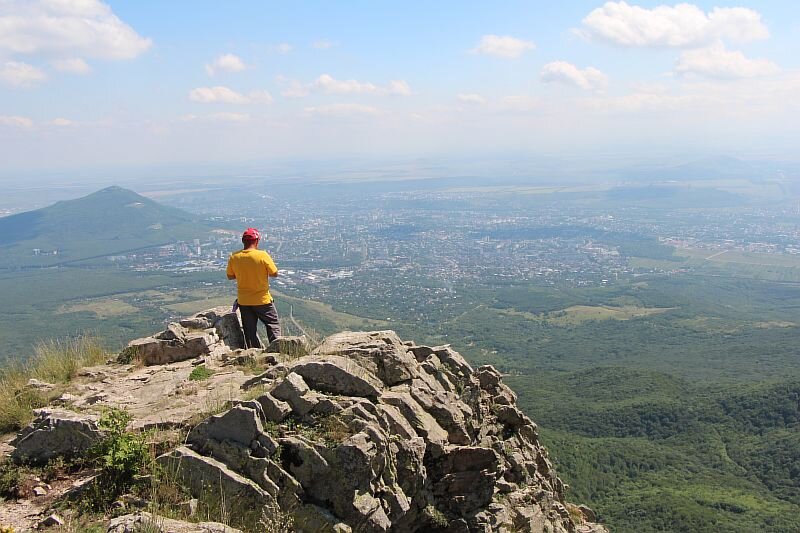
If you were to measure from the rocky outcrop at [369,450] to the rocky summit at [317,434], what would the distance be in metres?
0.02

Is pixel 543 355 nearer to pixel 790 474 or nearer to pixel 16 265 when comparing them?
pixel 790 474

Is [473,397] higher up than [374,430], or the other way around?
[374,430]

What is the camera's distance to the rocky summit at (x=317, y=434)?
26.8 ft

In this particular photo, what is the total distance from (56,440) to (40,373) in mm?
4651

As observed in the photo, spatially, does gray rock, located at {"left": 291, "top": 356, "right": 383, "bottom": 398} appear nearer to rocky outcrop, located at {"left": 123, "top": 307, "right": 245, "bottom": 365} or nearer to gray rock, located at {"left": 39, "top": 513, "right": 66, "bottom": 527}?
gray rock, located at {"left": 39, "top": 513, "right": 66, "bottom": 527}

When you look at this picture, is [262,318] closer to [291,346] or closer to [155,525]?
[291,346]

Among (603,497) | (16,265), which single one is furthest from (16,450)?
(16,265)

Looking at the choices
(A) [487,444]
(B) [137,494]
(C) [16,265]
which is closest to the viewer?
(B) [137,494]

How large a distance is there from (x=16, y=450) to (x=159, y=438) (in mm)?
2118

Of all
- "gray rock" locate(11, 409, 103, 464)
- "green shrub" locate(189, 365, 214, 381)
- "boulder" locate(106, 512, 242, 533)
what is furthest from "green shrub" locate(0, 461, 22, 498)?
"green shrub" locate(189, 365, 214, 381)

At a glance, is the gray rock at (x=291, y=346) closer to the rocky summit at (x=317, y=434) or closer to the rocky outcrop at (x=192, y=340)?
the rocky summit at (x=317, y=434)

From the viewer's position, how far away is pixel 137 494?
760cm

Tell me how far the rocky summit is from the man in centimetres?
93

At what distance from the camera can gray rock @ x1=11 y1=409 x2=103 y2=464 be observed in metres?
8.46
